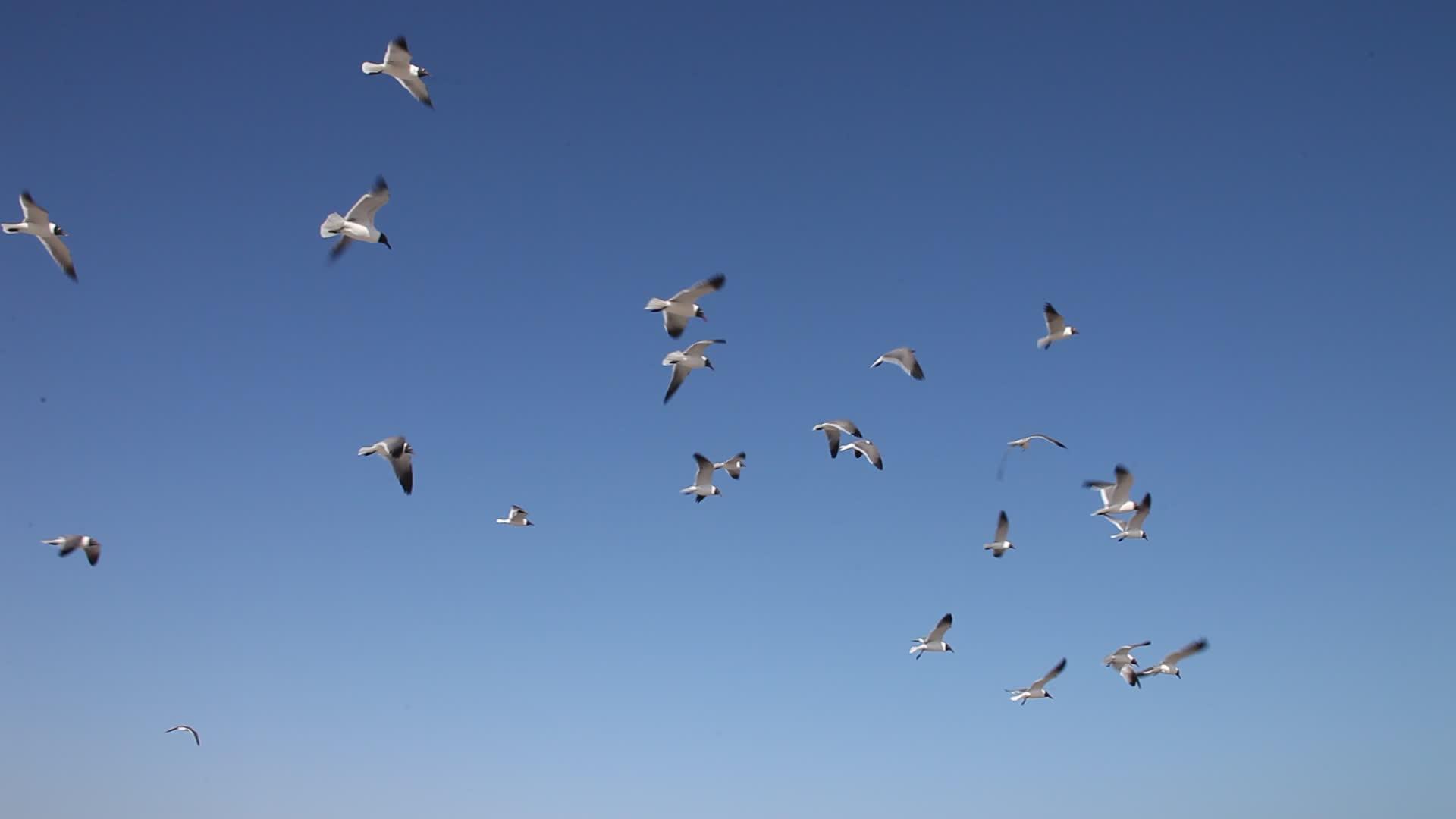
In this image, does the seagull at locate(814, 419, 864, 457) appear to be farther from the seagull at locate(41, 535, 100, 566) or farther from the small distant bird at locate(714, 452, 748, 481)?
the seagull at locate(41, 535, 100, 566)

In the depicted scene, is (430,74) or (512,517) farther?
(512,517)

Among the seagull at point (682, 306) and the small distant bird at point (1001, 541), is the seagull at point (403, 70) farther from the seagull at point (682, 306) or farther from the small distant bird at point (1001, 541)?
the small distant bird at point (1001, 541)

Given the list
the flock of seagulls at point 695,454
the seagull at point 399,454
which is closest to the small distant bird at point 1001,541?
the flock of seagulls at point 695,454

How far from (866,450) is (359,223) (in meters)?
12.0

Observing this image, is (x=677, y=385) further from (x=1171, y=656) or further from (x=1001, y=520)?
(x=1171, y=656)

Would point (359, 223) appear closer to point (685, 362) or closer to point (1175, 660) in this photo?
point (685, 362)

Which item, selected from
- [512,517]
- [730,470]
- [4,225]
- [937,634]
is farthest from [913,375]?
[4,225]

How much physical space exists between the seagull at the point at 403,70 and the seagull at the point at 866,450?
38.1ft

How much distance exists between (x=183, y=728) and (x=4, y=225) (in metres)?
11.7

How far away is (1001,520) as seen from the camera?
29.7m

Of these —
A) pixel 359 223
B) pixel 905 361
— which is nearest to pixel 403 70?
pixel 359 223

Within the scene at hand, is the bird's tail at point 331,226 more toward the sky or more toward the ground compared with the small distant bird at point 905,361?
more toward the ground

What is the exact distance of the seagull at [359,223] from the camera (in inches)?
820

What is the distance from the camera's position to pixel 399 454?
21.8m
